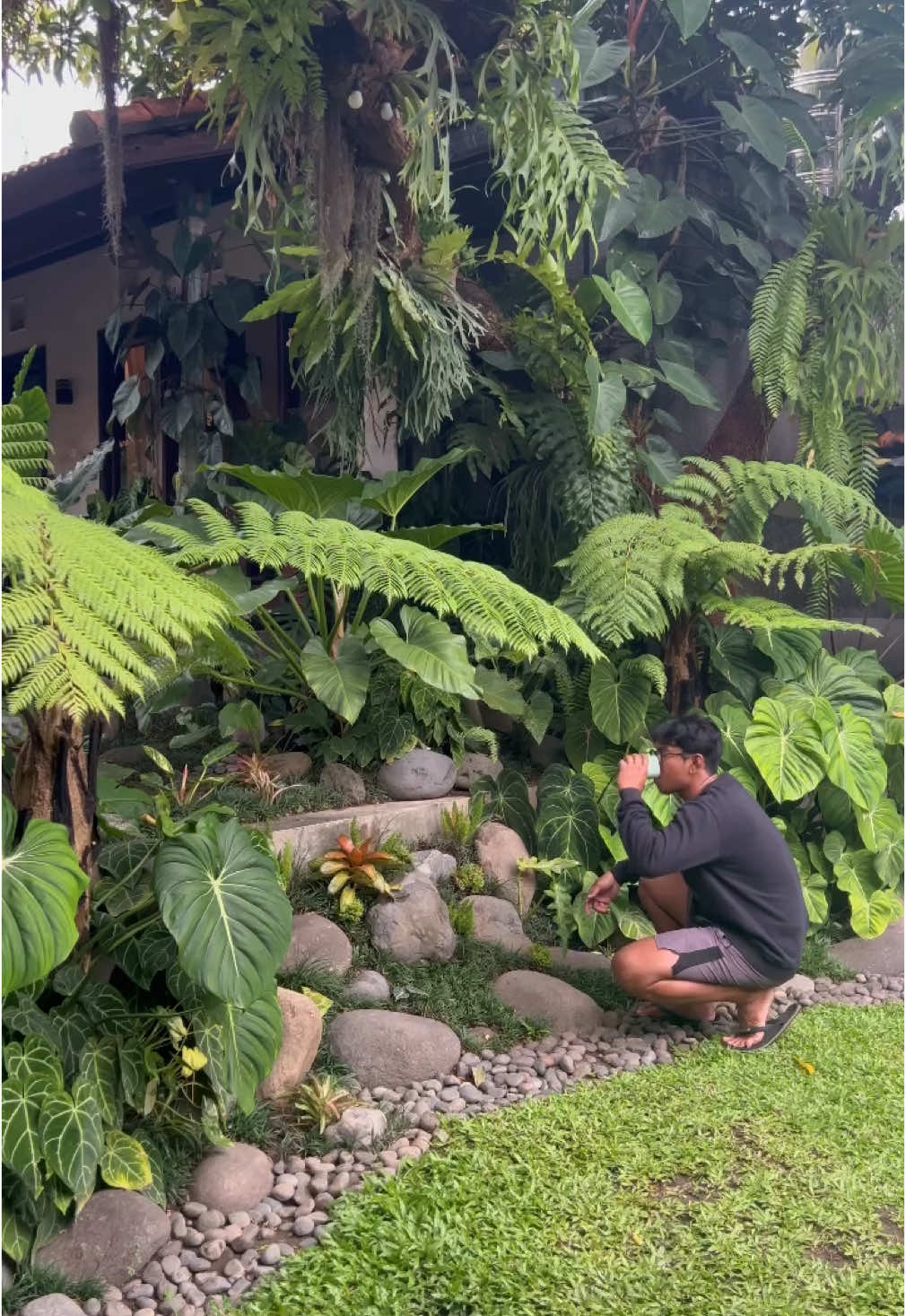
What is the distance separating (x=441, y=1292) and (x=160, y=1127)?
737 mm

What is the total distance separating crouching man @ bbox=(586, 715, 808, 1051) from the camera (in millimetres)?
2889

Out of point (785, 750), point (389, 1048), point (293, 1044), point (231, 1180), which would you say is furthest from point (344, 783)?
point (231, 1180)

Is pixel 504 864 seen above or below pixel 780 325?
below

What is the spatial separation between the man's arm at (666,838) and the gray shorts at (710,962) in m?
0.22

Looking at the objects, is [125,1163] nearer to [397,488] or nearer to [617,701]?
[617,701]

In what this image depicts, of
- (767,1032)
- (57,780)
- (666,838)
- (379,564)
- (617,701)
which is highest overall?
(379,564)

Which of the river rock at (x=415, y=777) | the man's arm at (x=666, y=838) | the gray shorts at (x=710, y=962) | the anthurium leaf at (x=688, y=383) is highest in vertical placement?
the anthurium leaf at (x=688, y=383)

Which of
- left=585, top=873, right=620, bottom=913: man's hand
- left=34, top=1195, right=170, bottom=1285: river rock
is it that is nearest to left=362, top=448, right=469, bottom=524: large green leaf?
left=585, top=873, right=620, bottom=913: man's hand

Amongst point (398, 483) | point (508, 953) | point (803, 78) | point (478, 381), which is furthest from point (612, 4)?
point (508, 953)

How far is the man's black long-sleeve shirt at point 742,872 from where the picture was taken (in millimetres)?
2859

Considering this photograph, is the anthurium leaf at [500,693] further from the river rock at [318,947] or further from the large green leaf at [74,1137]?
the large green leaf at [74,1137]

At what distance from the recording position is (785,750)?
141 inches

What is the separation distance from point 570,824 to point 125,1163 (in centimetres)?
195

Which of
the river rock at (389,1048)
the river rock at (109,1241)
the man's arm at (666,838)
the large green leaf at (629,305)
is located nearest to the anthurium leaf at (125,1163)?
the river rock at (109,1241)
